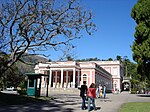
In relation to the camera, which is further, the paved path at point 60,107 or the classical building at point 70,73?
the classical building at point 70,73

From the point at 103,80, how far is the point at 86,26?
184 ft

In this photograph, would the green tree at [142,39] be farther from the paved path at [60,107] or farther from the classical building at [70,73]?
the classical building at [70,73]

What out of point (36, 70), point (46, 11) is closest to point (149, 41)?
point (46, 11)

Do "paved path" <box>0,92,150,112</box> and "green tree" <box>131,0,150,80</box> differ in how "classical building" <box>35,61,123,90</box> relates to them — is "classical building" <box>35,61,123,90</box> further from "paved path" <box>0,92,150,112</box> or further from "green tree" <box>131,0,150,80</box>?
"paved path" <box>0,92,150,112</box>

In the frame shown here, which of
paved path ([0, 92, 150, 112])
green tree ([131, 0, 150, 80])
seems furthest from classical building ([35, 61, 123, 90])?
paved path ([0, 92, 150, 112])

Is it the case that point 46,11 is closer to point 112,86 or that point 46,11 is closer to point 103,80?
point 103,80

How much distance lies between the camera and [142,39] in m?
31.3

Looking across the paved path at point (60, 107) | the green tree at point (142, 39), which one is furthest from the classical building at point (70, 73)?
the paved path at point (60, 107)

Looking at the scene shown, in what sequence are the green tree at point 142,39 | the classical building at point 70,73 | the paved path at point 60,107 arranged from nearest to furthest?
the paved path at point 60,107 < the green tree at point 142,39 < the classical building at point 70,73

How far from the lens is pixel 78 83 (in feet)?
212

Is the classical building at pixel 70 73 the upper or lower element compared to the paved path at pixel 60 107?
upper

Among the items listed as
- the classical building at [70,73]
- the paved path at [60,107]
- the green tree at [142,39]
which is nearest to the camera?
the paved path at [60,107]

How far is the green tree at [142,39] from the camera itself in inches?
1191

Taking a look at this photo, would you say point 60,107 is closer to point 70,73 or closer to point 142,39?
point 142,39
